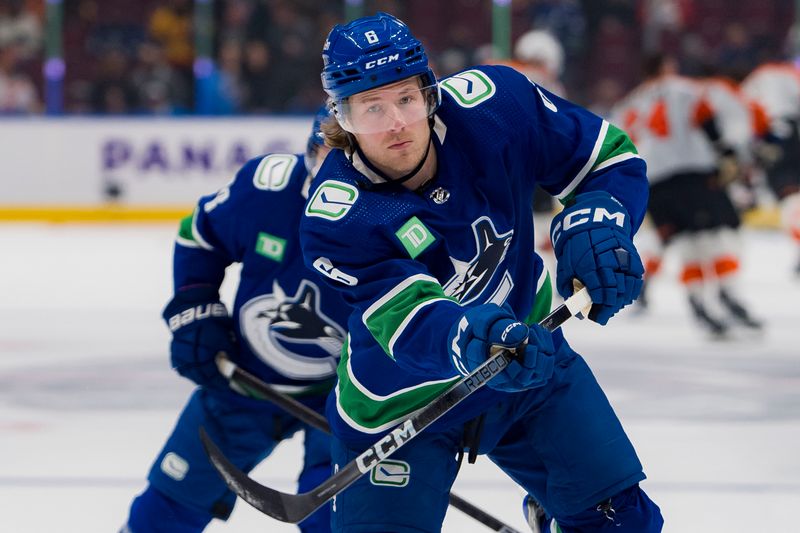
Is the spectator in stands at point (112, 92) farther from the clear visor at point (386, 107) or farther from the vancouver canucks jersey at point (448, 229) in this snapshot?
the clear visor at point (386, 107)

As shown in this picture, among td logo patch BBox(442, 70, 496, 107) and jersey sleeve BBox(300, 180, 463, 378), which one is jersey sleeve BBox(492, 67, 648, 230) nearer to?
td logo patch BBox(442, 70, 496, 107)

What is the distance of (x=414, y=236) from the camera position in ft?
6.08

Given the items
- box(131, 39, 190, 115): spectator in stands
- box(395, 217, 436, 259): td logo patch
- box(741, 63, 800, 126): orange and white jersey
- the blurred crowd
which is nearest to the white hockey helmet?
box(741, 63, 800, 126): orange and white jersey

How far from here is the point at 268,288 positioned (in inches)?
97.9

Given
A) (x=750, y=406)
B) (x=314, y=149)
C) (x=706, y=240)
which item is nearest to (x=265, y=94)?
(x=706, y=240)

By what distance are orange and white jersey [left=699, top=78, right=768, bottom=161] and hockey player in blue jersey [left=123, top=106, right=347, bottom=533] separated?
355 cm

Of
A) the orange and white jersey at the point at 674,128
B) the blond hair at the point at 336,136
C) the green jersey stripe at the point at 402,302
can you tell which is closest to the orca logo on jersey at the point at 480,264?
the green jersey stripe at the point at 402,302

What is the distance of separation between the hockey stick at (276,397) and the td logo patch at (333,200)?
645mm

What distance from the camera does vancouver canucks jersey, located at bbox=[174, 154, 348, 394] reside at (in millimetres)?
2441

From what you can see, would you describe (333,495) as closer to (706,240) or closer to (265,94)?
(706,240)

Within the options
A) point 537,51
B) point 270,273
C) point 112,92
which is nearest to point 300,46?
point 112,92

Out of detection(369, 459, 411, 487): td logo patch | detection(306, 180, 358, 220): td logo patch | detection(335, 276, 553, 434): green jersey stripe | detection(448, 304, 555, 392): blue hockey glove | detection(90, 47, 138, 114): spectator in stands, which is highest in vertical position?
detection(306, 180, 358, 220): td logo patch

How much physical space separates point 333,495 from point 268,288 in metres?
0.59

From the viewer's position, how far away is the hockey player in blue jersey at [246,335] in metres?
2.44
